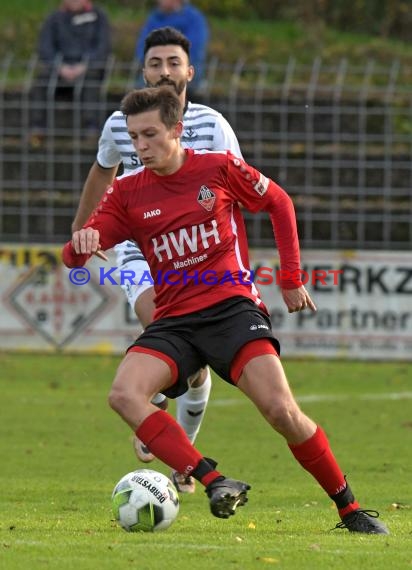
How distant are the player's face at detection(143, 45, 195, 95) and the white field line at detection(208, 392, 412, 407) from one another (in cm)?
558

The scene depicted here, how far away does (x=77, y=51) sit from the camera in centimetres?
1781

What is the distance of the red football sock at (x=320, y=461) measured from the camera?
6496mm

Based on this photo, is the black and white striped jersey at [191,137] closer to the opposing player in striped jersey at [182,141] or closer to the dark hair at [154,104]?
the opposing player in striped jersey at [182,141]

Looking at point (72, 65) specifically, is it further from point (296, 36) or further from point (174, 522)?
point (174, 522)

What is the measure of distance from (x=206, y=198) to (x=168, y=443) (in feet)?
3.96

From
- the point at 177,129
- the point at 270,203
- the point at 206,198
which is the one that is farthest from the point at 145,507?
the point at 177,129

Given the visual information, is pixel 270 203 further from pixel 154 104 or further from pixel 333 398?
pixel 333 398

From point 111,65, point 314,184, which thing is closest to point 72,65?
point 111,65

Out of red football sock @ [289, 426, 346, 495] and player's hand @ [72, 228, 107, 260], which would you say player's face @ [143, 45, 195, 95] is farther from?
red football sock @ [289, 426, 346, 495]

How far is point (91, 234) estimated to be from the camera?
6.61 metres

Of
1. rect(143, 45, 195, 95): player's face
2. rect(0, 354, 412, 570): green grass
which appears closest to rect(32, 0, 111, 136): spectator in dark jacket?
rect(0, 354, 412, 570): green grass

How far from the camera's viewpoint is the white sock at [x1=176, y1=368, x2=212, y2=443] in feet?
28.2

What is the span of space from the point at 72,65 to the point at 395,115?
13.5 ft

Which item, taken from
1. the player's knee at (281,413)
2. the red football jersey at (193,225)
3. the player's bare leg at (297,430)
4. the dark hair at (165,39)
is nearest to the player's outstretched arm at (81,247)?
the red football jersey at (193,225)
